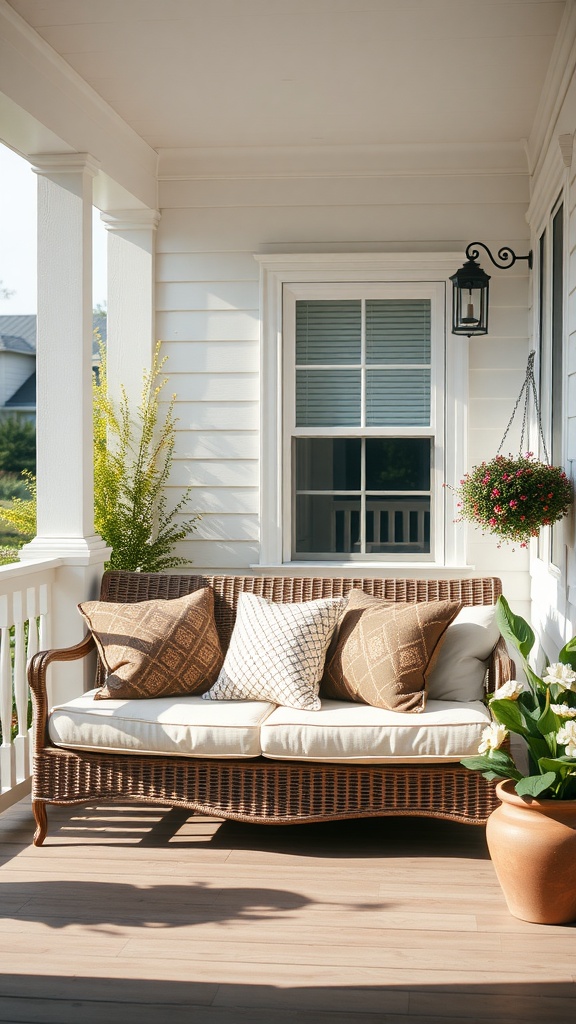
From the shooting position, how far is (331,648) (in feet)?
13.0

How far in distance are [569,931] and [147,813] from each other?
1.78 meters

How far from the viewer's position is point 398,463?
5547 millimetres

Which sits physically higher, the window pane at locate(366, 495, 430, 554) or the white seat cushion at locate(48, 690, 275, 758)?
the window pane at locate(366, 495, 430, 554)

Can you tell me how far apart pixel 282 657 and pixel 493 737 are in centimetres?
101

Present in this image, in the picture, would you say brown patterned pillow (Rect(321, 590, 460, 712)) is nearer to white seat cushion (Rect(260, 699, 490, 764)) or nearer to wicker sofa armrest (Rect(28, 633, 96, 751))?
white seat cushion (Rect(260, 699, 490, 764))

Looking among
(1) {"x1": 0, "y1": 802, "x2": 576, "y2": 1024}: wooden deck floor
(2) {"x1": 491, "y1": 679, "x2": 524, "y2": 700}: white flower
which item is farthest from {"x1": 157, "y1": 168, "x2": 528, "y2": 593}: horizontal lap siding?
(2) {"x1": 491, "y1": 679, "x2": 524, "y2": 700}: white flower

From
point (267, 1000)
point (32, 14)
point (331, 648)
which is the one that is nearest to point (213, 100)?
point (32, 14)

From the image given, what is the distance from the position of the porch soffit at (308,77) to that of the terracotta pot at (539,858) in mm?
2834

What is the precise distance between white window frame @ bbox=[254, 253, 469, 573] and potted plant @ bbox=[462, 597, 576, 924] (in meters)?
2.34

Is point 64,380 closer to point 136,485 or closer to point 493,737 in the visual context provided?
point 136,485

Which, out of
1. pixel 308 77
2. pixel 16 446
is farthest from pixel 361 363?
pixel 16 446

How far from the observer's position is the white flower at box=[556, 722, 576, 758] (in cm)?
284

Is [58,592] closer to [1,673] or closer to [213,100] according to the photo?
[1,673]

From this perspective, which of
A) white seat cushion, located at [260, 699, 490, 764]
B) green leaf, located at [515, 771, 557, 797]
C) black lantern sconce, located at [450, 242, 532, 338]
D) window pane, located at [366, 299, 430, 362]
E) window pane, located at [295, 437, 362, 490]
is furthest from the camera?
window pane, located at [295, 437, 362, 490]
